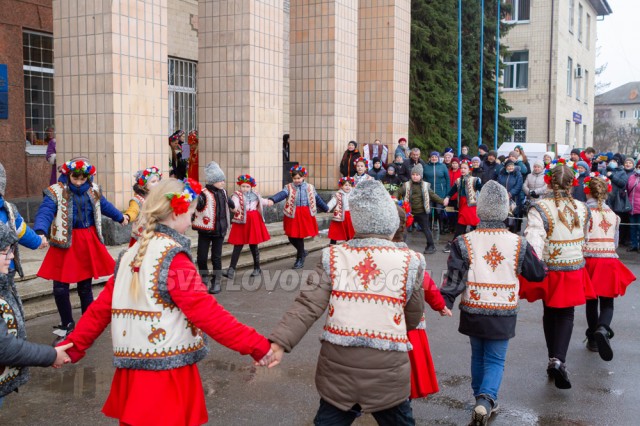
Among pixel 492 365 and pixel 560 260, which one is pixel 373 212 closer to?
pixel 492 365

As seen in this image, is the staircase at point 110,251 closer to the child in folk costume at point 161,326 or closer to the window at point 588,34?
the child in folk costume at point 161,326

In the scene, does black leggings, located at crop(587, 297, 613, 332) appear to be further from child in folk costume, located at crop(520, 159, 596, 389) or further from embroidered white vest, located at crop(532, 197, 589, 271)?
embroidered white vest, located at crop(532, 197, 589, 271)

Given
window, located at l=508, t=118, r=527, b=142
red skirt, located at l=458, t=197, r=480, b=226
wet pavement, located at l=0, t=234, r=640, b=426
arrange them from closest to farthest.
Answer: wet pavement, located at l=0, t=234, r=640, b=426, red skirt, located at l=458, t=197, r=480, b=226, window, located at l=508, t=118, r=527, b=142

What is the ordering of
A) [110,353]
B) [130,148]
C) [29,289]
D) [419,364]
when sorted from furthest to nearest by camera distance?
[130,148] → [29,289] → [110,353] → [419,364]

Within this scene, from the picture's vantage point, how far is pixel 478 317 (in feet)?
16.4

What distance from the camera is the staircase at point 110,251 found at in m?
8.06

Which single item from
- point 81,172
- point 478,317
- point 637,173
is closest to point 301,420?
point 478,317

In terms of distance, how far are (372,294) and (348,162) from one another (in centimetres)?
1258

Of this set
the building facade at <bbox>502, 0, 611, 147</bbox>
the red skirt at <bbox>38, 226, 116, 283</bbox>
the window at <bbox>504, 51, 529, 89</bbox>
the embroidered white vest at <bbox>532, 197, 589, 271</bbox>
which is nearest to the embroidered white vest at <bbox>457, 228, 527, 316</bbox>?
the embroidered white vest at <bbox>532, 197, 589, 271</bbox>

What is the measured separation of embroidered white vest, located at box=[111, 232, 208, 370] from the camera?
11.3ft

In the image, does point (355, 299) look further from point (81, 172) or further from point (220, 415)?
point (81, 172)

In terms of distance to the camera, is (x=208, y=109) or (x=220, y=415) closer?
(x=220, y=415)

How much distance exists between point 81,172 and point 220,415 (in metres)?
3.15

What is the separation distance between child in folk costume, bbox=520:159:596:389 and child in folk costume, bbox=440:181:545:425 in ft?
2.69
